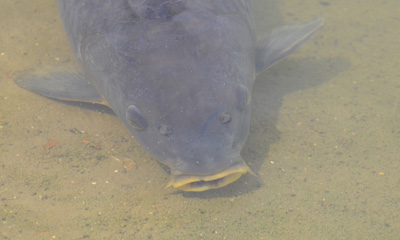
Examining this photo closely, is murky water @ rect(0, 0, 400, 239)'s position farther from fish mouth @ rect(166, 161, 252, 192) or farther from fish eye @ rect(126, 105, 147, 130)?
fish eye @ rect(126, 105, 147, 130)

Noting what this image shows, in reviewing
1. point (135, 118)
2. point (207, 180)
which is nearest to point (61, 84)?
point (135, 118)

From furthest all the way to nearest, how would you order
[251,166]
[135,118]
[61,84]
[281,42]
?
[281,42] → [61,84] → [251,166] → [135,118]

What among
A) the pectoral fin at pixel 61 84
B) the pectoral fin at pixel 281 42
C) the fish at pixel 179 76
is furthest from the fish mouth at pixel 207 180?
the pectoral fin at pixel 281 42

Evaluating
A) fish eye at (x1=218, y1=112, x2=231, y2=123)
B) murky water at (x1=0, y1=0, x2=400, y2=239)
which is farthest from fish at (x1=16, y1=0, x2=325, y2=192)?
murky water at (x1=0, y1=0, x2=400, y2=239)

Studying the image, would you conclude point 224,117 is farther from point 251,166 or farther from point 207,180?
point 251,166

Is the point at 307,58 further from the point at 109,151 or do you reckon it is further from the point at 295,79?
the point at 109,151

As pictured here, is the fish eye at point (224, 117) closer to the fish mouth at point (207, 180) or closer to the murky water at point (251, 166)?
the fish mouth at point (207, 180)

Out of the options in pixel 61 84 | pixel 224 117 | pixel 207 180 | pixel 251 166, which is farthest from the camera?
pixel 61 84
